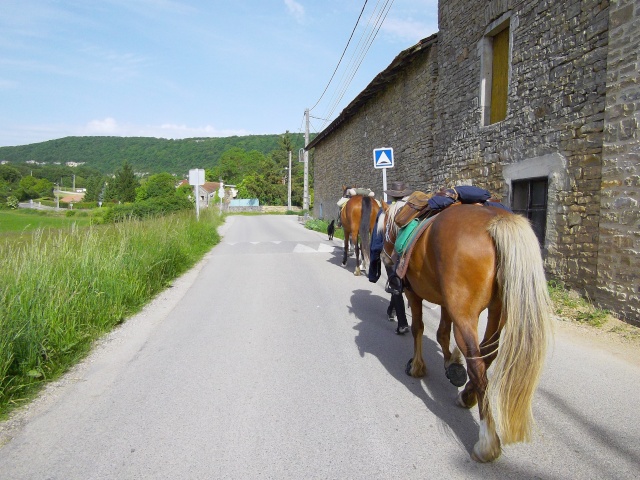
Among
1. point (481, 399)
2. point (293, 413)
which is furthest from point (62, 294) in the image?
point (481, 399)

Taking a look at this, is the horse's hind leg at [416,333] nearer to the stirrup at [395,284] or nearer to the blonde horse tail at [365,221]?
the stirrup at [395,284]

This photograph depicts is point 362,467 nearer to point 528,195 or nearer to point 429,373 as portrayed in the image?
point 429,373

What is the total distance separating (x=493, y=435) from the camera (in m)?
2.70

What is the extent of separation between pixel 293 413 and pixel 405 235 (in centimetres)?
171

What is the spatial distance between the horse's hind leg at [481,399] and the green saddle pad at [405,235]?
1.16m

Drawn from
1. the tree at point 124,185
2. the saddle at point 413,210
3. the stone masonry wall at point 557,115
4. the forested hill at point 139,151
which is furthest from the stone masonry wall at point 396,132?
the forested hill at point 139,151

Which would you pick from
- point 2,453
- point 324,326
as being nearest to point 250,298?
point 324,326

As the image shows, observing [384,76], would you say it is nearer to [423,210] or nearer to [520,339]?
[423,210]

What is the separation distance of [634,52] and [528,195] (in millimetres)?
2840

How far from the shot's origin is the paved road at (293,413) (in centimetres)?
270

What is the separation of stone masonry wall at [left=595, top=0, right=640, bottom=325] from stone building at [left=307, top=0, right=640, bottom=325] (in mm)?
13

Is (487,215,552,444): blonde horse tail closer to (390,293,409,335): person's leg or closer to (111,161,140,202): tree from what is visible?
(390,293,409,335): person's leg

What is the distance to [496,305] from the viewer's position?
288 centimetres

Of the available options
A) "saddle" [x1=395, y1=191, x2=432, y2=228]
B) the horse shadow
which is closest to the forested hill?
the horse shadow
